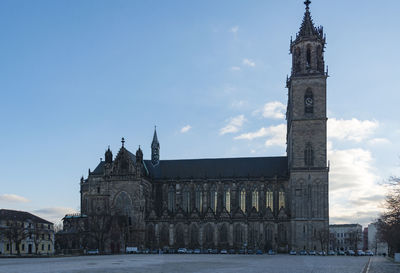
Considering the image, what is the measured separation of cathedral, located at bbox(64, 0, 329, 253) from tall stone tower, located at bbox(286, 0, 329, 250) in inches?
7.6

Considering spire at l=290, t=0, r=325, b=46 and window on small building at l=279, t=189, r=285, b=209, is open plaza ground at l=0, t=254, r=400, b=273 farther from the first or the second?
spire at l=290, t=0, r=325, b=46

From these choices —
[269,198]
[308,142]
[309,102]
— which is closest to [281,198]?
[269,198]

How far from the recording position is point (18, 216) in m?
110

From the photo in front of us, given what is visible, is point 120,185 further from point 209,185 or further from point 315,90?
point 315,90

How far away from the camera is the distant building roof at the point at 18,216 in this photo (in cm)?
10612

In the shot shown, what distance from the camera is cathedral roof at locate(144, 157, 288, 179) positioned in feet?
370

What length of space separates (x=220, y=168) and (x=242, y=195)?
848 cm

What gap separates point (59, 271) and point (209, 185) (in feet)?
252

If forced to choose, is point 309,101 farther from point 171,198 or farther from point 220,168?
point 171,198

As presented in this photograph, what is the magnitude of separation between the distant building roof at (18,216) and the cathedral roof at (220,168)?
1075 inches

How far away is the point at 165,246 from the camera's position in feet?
347

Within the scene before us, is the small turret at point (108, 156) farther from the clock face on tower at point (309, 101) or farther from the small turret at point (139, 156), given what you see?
the clock face on tower at point (309, 101)

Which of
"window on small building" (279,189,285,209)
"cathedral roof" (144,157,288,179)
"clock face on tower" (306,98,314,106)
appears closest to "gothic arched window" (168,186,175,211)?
"cathedral roof" (144,157,288,179)

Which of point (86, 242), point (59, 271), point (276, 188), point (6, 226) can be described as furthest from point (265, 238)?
point (59, 271)
